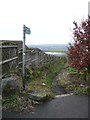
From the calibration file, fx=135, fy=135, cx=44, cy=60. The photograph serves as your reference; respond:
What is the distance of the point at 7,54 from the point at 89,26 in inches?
141

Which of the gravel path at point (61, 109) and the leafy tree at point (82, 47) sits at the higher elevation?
the leafy tree at point (82, 47)

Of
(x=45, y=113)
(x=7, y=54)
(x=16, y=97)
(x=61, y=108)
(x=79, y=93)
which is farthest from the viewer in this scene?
(x=7, y=54)

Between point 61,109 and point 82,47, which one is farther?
point 82,47

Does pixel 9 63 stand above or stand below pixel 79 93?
above

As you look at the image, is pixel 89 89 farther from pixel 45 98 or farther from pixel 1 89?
pixel 1 89

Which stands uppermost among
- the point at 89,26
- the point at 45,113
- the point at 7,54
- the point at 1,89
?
the point at 89,26

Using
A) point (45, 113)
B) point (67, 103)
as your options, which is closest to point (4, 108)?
point (45, 113)

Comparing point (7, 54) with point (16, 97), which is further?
point (7, 54)

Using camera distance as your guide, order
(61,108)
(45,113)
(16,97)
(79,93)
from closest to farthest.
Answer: (45,113), (61,108), (16,97), (79,93)

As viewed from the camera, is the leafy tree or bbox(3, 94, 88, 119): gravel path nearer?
bbox(3, 94, 88, 119): gravel path

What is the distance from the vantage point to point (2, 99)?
3979 millimetres

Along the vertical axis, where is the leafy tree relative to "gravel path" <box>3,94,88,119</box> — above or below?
above

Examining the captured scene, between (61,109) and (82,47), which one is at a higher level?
(82,47)

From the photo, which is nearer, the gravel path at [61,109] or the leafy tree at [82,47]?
the gravel path at [61,109]
